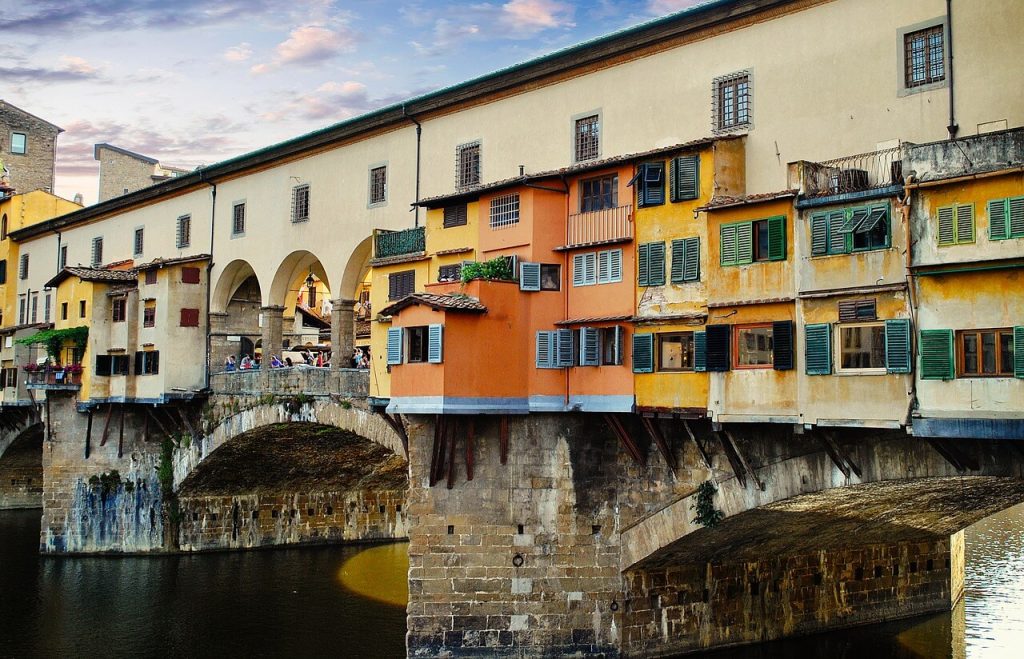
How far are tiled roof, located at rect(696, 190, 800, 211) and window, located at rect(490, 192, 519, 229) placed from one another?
485cm

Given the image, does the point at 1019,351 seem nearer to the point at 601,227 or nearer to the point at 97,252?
the point at 601,227

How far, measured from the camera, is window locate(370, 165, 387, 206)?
3114 cm

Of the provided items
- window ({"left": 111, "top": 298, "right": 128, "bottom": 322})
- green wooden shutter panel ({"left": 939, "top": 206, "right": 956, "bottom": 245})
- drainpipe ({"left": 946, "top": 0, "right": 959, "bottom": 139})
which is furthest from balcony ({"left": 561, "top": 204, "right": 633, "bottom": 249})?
window ({"left": 111, "top": 298, "right": 128, "bottom": 322})

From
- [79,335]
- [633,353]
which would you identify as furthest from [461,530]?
[79,335]

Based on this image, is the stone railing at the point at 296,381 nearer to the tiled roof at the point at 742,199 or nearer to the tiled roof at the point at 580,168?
the tiled roof at the point at 580,168

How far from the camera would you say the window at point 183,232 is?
4100 centimetres

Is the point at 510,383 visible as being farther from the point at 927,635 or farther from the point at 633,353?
the point at 927,635

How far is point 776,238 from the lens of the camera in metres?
18.9

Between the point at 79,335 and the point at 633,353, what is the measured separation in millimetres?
28177

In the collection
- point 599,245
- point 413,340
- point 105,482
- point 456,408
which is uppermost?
point 599,245

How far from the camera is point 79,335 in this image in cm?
4216

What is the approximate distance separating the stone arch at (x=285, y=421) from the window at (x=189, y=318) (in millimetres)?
4046

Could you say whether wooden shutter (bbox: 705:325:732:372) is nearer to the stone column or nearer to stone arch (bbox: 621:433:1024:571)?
stone arch (bbox: 621:433:1024:571)

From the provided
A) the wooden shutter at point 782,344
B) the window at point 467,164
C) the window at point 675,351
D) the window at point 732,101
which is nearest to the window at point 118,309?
the window at point 467,164
